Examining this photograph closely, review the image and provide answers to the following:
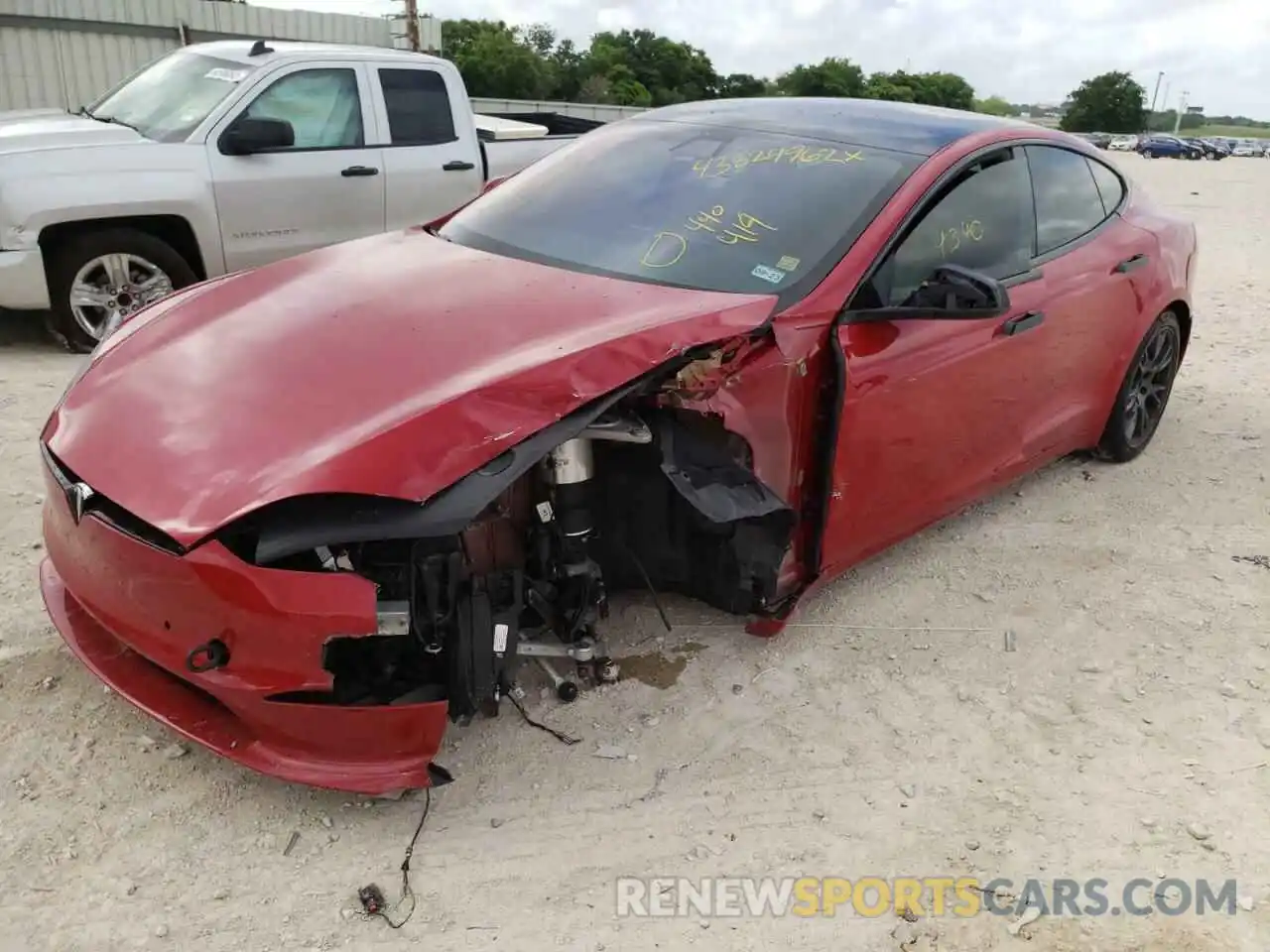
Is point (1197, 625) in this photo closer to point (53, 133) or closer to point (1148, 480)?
point (1148, 480)

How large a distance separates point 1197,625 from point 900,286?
5.36ft

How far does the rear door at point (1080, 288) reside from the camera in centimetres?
409

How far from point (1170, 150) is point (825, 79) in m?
34.7

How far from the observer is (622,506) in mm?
3148

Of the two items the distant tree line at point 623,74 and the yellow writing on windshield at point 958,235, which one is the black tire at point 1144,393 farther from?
the distant tree line at point 623,74

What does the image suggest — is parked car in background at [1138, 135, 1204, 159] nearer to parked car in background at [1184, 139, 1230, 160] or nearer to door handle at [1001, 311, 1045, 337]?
parked car in background at [1184, 139, 1230, 160]

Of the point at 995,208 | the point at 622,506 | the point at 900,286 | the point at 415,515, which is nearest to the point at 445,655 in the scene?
the point at 415,515

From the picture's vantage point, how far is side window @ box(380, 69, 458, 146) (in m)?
7.00

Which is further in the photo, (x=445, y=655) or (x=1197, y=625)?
(x=1197, y=625)

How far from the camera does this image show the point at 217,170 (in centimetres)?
626

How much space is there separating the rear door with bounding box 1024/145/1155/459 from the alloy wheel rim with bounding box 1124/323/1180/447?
0.28 metres

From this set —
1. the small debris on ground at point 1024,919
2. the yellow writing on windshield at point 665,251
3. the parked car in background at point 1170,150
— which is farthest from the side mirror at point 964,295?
the parked car in background at point 1170,150

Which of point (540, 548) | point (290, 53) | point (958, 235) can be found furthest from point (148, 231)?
point (958, 235)

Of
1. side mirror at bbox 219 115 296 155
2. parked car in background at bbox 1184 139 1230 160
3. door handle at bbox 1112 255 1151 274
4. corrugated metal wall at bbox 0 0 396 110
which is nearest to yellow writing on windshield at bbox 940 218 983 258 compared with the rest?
door handle at bbox 1112 255 1151 274
